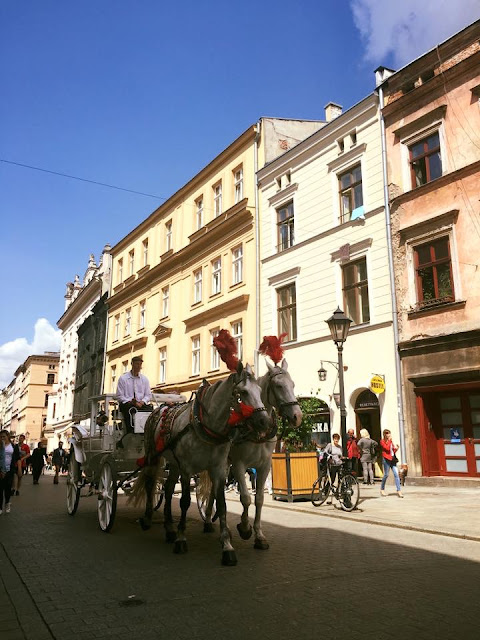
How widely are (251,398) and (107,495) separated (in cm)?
379

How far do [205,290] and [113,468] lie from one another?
20346mm

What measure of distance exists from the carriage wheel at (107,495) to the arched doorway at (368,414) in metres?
11.8

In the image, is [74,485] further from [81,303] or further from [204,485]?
[81,303]

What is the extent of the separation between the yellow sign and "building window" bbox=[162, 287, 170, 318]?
17.4 m

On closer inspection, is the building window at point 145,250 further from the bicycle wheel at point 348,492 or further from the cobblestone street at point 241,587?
the cobblestone street at point 241,587

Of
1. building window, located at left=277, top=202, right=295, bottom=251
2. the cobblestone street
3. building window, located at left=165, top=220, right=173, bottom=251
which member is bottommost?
the cobblestone street

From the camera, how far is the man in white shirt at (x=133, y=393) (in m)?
9.33

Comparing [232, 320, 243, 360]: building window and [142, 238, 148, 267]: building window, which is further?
[142, 238, 148, 267]: building window

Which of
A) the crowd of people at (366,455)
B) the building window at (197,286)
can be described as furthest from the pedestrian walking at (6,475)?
the building window at (197,286)

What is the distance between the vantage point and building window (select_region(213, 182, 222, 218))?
94.3 ft

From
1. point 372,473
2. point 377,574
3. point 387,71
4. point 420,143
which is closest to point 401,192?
point 420,143

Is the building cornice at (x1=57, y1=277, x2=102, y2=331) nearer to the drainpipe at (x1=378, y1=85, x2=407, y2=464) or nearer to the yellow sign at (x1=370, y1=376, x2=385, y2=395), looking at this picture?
the drainpipe at (x1=378, y1=85, x2=407, y2=464)

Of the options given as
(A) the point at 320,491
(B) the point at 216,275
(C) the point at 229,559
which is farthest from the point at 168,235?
(C) the point at 229,559

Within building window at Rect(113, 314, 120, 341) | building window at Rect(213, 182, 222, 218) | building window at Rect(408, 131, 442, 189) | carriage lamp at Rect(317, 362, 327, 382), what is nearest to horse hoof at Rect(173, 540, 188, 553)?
carriage lamp at Rect(317, 362, 327, 382)
